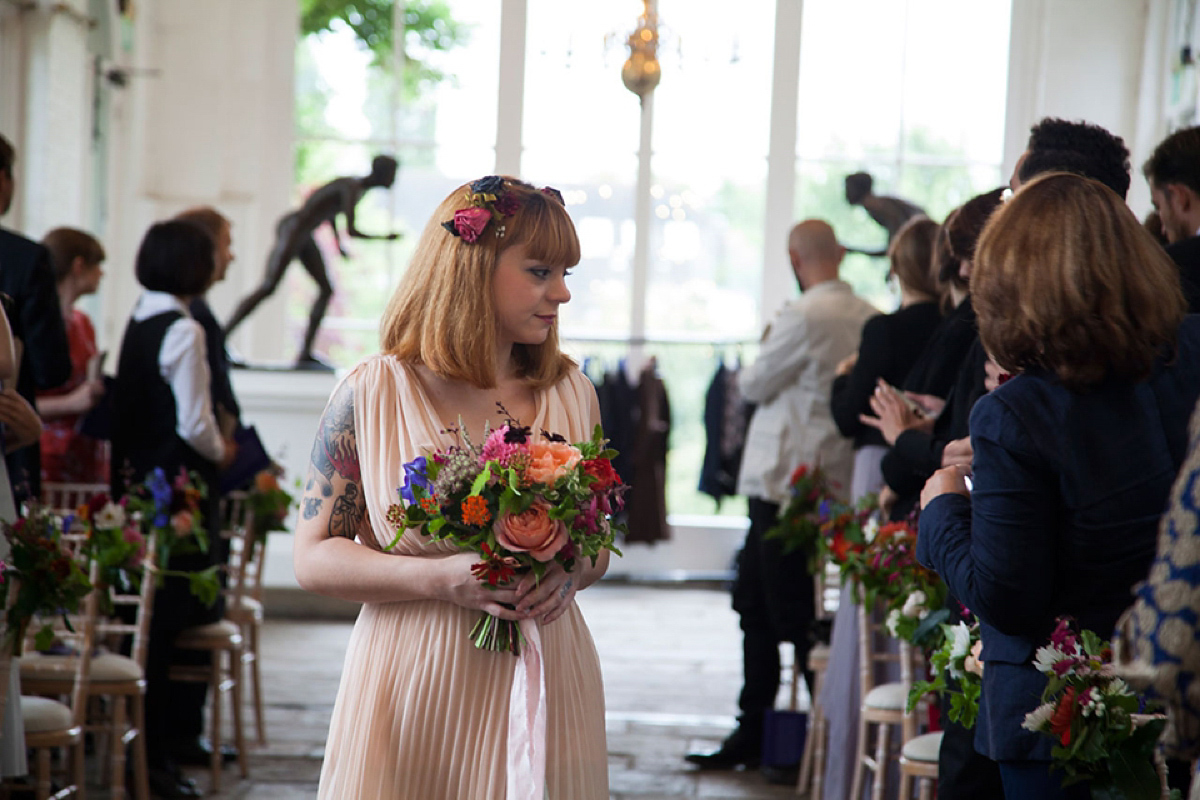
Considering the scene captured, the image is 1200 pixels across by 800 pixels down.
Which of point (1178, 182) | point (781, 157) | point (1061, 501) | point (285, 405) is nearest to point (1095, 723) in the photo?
point (1061, 501)

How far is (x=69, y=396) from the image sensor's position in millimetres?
4340

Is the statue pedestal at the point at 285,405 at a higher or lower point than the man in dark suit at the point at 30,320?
lower

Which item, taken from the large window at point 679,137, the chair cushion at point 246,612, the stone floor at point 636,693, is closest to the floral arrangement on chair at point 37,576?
the stone floor at point 636,693

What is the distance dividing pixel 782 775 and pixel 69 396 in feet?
9.05

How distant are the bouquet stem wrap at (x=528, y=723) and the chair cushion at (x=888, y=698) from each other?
1.66 metres

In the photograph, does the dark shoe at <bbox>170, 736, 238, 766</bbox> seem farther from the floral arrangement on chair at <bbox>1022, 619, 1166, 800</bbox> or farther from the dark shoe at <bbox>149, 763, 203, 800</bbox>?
the floral arrangement on chair at <bbox>1022, 619, 1166, 800</bbox>

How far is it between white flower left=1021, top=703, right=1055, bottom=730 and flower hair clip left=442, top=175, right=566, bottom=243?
98 centimetres

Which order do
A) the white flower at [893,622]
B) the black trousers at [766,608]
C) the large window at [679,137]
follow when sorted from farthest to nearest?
1. the large window at [679,137]
2. the black trousers at [766,608]
3. the white flower at [893,622]

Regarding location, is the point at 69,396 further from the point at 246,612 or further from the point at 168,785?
the point at 168,785

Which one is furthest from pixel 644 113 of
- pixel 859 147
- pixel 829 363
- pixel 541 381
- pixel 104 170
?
pixel 541 381

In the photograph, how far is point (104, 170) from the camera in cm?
757

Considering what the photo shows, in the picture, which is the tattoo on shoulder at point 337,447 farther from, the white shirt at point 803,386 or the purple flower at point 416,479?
the white shirt at point 803,386

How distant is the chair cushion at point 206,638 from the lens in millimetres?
4234

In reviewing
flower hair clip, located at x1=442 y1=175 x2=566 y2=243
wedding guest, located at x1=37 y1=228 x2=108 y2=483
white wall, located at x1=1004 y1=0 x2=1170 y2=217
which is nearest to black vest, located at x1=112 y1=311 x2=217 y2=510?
wedding guest, located at x1=37 y1=228 x2=108 y2=483
